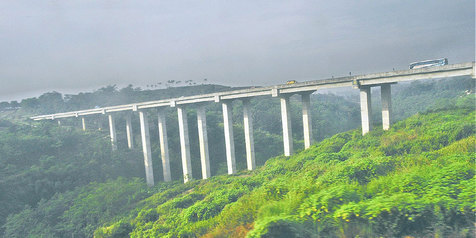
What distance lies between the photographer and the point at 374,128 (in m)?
28.0

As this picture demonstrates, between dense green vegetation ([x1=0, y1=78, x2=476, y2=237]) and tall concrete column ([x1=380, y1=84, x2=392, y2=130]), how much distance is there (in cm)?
190

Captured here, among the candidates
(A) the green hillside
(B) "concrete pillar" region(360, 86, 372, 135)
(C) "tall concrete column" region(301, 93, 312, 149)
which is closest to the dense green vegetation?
(A) the green hillside

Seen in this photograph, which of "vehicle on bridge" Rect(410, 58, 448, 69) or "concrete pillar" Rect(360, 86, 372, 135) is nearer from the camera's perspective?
"vehicle on bridge" Rect(410, 58, 448, 69)

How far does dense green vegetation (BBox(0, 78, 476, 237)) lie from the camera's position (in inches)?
292

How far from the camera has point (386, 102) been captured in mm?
26062

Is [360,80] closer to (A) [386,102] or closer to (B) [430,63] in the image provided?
(A) [386,102]

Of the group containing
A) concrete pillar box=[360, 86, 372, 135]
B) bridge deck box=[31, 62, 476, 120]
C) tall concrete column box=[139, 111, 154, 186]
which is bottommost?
tall concrete column box=[139, 111, 154, 186]

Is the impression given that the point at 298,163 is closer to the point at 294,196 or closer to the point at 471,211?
the point at 294,196

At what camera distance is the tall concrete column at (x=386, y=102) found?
25.7m

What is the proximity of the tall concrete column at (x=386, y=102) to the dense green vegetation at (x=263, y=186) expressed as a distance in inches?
74.7

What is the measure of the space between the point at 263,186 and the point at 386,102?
15.2 m

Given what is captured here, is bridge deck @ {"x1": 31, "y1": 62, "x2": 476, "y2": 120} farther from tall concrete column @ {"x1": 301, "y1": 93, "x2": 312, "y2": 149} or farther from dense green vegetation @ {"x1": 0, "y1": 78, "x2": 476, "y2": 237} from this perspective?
dense green vegetation @ {"x1": 0, "y1": 78, "x2": 476, "y2": 237}

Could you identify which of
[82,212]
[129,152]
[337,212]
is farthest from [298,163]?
[129,152]

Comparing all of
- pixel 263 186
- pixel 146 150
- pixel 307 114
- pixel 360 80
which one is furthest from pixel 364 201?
pixel 146 150
